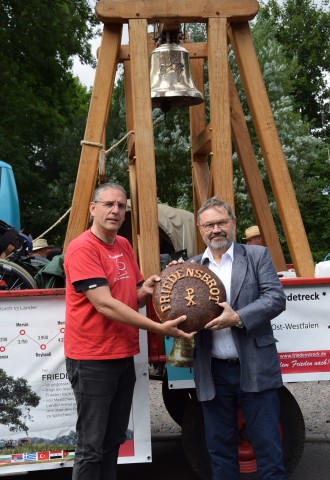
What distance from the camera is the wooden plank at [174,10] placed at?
5.30 m

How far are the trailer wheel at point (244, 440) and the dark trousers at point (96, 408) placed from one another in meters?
0.95

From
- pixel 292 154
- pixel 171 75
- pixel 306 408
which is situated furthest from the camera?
pixel 292 154

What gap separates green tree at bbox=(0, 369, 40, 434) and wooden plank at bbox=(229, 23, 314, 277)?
2041 millimetres

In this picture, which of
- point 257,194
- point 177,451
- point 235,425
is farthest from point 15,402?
point 257,194

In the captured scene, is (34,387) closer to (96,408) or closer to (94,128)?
(96,408)

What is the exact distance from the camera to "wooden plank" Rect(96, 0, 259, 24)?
5.30 meters

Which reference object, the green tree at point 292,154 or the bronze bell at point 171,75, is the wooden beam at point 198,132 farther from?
the green tree at point 292,154

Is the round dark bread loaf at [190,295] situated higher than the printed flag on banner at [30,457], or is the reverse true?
the round dark bread loaf at [190,295]

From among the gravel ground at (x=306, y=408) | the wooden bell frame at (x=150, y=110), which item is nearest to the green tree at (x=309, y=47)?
the gravel ground at (x=306, y=408)

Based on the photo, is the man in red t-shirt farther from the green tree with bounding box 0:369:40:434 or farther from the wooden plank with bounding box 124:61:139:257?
the wooden plank with bounding box 124:61:139:257

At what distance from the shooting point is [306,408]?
783 cm

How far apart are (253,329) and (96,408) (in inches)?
35.9

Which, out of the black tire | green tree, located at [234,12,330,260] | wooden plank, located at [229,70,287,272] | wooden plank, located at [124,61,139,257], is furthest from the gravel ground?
green tree, located at [234,12,330,260]

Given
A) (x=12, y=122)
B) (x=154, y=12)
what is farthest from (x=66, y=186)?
(x=154, y=12)
